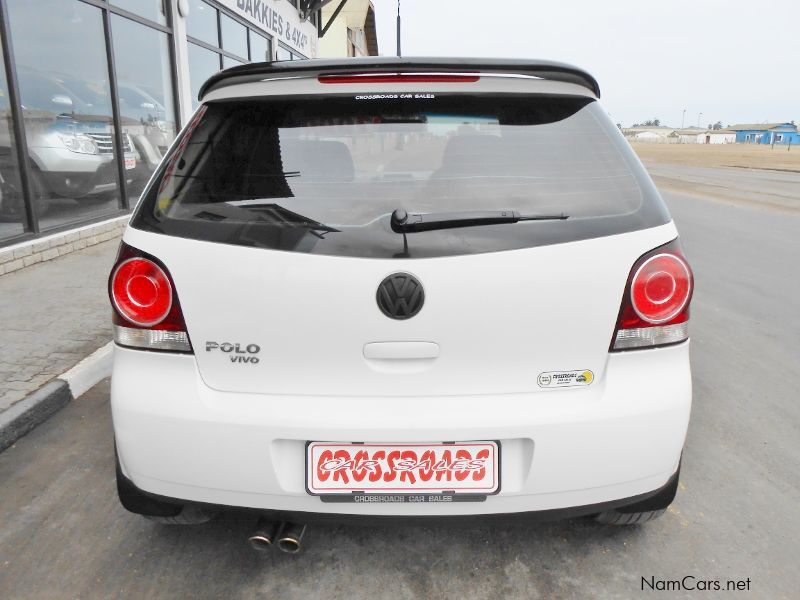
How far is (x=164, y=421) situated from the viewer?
184 centimetres

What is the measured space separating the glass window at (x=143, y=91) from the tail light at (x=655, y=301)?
339 inches

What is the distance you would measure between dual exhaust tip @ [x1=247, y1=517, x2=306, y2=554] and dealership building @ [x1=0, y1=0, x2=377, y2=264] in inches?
204

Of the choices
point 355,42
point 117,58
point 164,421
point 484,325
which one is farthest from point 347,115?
point 355,42

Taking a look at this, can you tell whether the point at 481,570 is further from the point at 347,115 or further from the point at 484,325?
the point at 347,115

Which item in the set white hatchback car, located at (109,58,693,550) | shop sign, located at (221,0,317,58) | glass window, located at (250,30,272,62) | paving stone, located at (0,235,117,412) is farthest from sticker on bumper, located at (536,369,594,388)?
glass window, located at (250,30,272,62)

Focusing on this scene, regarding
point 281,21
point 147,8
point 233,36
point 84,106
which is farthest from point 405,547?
point 281,21

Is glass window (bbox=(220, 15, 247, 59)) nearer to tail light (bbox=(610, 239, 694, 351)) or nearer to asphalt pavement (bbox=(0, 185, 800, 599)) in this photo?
asphalt pavement (bbox=(0, 185, 800, 599))

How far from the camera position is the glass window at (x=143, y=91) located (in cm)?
911

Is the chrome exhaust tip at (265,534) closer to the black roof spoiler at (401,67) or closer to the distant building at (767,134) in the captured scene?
the black roof spoiler at (401,67)

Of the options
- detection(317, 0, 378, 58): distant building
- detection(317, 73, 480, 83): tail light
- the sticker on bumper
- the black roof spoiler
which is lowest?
the sticker on bumper

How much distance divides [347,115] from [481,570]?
4.99 ft

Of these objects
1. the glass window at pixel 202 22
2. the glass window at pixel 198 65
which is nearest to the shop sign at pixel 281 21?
the glass window at pixel 202 22

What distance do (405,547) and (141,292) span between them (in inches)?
48.8

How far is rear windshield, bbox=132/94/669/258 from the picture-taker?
1812 mm
